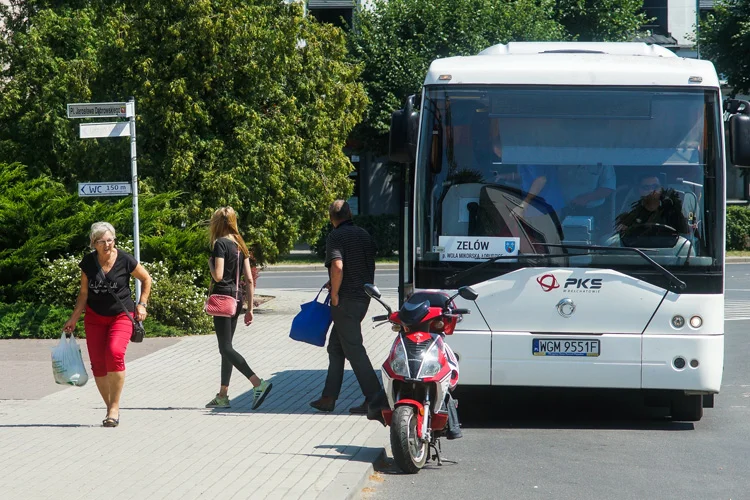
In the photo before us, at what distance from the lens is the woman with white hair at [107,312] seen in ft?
28.4

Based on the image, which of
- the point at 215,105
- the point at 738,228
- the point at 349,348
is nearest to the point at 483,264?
the point at 349,348

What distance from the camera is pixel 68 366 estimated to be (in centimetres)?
898

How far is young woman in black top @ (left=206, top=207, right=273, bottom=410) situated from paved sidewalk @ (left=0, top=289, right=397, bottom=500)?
180 mm

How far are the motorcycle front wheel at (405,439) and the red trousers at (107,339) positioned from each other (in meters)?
2.66

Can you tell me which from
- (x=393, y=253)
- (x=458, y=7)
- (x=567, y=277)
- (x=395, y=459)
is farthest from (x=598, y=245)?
(x=458, y=7)

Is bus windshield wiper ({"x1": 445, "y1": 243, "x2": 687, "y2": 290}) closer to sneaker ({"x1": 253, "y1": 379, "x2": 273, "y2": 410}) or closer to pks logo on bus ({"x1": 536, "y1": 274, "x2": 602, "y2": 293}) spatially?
pks logo on bus ({"x1": 536, "y1": 274, "x2": 602, "y2": 293})

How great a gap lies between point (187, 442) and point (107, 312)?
1.39 m

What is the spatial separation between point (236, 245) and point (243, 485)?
353 centimetres

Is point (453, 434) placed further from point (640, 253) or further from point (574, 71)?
point (574, 71)

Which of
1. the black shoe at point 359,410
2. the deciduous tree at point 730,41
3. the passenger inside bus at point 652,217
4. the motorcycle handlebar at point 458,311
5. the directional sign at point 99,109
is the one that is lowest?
the black shoe at point 359,410

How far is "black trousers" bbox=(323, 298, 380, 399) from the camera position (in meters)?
9.41

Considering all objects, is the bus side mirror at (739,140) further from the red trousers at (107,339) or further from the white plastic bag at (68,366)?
the white plastic bag at (68,366)

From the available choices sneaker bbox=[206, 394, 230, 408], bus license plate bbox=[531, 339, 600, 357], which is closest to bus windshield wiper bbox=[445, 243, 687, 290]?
bus license plate bbox=[531, 339, 600, 357]

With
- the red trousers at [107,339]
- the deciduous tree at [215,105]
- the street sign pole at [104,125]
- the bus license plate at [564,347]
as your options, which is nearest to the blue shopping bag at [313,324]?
the red trousers at [107,339]
